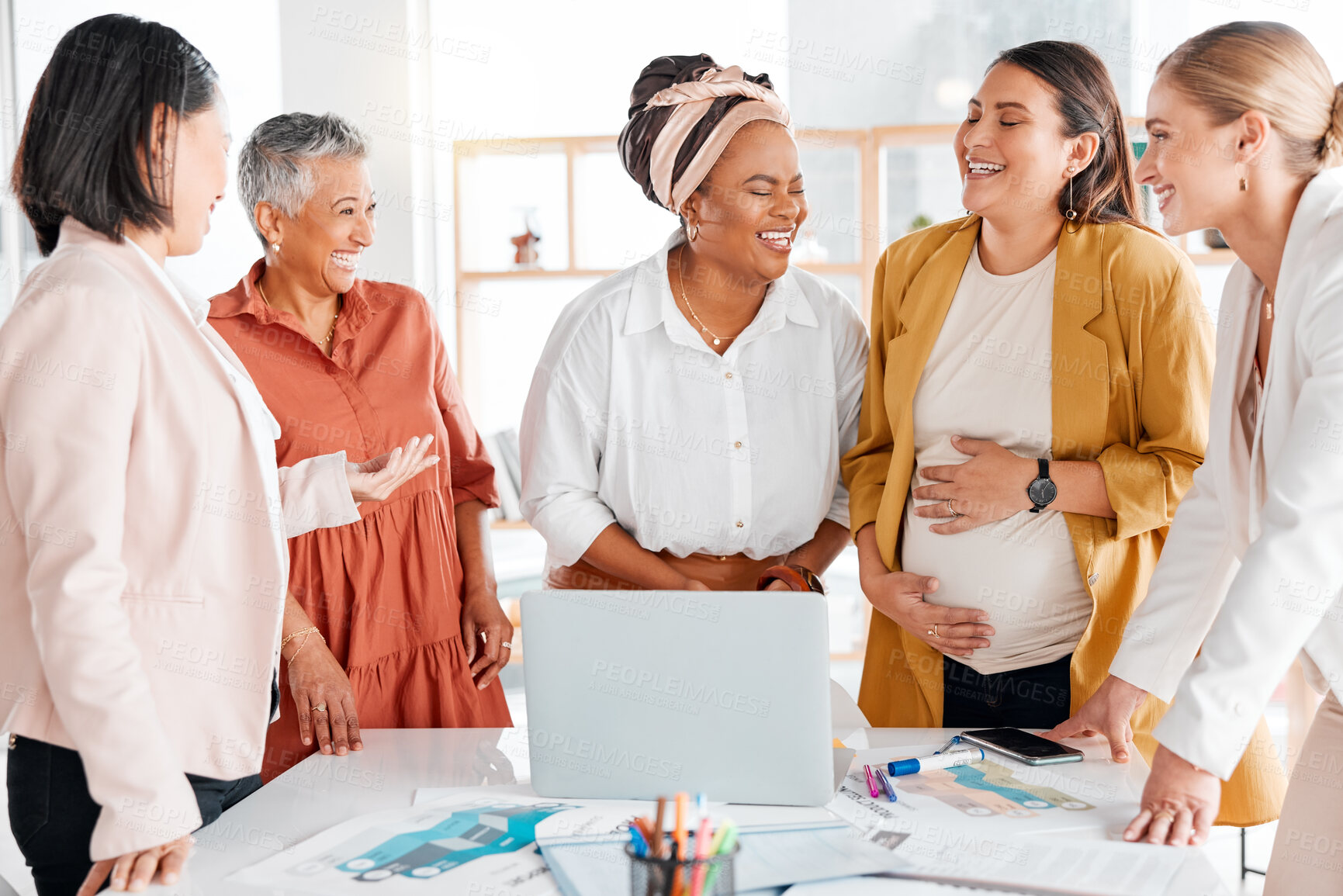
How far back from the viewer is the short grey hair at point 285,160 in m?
1.93

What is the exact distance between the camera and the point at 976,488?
1.77 m

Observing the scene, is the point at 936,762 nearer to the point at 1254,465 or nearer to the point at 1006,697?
the point at 1006,697

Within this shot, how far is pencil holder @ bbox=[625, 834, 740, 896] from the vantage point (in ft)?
3.05

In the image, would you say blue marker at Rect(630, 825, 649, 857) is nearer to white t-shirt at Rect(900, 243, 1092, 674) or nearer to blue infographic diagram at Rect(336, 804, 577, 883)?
blue infographic diagram at Rect(336, 804, 577, 883)

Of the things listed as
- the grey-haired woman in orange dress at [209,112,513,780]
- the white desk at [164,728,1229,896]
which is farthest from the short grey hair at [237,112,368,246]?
the white desk at [164,728,1229,896]

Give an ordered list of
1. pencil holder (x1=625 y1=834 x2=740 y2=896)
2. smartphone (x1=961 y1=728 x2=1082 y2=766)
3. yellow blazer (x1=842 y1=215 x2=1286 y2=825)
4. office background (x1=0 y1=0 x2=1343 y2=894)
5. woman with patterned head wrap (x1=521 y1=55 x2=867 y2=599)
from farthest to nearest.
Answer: office background (x1=0 y1=0 x2=1343 y2=894), woman with patterned head wrap (x1=521 y1=55 x2=867 y2=599), yellow blazer (x1=842 y1=215 x2=1286 y2=825), smartphone (x1=961 y1=728 x2=1082 y2=766), pencil holder (x1=625 y1=834 x2=740 y2=896)

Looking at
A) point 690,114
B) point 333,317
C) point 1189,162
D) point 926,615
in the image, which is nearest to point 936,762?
point 926,615

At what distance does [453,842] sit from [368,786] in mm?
271

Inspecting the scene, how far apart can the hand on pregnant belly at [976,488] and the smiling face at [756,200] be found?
0.48 m

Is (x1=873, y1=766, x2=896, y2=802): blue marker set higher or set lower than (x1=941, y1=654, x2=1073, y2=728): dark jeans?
higher

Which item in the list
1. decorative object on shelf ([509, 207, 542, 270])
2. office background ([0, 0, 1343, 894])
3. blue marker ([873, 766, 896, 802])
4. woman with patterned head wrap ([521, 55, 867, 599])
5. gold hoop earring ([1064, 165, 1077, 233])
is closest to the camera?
blue marker ([873, 766, 896, 802])

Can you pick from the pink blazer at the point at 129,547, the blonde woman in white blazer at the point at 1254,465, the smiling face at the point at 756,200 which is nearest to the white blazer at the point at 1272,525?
the blonde woman in white blazer at the point at 1254,465

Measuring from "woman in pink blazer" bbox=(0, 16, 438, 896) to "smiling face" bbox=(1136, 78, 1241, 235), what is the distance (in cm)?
127

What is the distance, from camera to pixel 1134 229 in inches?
71.7
